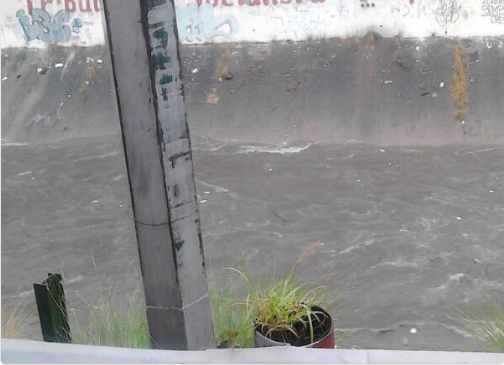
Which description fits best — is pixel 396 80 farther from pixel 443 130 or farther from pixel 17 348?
pixel 17 348

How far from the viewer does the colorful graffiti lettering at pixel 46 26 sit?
12664 millimetres

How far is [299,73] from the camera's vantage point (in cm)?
1132

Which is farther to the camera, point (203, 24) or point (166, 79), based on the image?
point (203, 24)

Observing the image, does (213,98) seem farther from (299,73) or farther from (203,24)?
(203,24)

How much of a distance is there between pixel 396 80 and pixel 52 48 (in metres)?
6.22

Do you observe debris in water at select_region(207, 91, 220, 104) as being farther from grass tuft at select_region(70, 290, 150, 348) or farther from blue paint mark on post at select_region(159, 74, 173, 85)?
blue paint mark on post at select_region(159, 74, 173, 85)

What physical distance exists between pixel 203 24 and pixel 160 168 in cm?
930

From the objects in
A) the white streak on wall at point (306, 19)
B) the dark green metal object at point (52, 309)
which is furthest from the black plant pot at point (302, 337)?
the white streak on wall at point (306, 19)

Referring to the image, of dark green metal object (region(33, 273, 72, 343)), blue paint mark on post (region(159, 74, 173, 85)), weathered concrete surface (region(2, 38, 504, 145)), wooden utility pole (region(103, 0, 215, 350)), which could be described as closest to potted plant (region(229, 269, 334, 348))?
wooden utility pole (region(103, 0, 215, 350))

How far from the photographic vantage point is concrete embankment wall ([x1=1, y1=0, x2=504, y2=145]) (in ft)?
34.2

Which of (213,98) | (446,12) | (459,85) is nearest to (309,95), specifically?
(213,98)

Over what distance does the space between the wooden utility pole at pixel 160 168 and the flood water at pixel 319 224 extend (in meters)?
2.39

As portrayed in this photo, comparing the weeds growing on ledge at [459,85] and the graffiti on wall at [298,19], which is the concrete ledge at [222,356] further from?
the graffiti on wall at [298,19]

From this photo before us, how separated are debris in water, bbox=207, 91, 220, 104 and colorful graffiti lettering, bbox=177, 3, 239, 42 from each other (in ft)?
4.35
